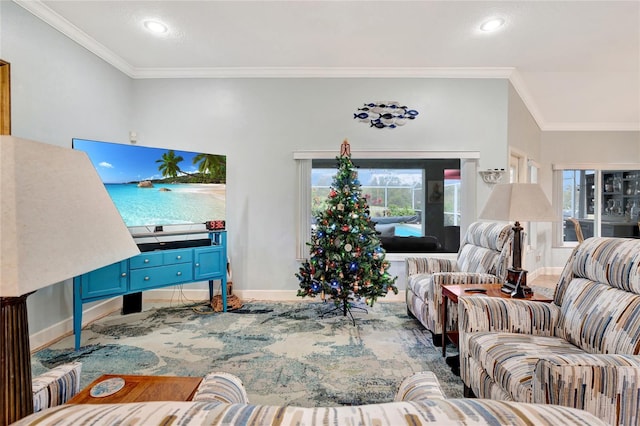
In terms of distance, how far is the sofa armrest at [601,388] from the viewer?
3.82 feet

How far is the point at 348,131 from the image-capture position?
13.6ft

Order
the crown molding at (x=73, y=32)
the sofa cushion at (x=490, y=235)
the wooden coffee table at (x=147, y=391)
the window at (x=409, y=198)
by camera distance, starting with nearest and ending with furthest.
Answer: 1. the wooden coffee table at (x=147, y=391)
2. the crown molding at (x=73, y=32)
3. the sofa cushion at (x=490, y=235)
4. the window at (x=409, y=198)

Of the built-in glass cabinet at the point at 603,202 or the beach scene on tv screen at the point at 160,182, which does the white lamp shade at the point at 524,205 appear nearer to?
the beach scene on tv screen at the point at 160,182

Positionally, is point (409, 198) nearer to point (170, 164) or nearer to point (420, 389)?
point (170, 164)

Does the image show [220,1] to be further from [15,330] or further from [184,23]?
[15,330]

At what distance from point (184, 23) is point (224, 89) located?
1108 millimetres

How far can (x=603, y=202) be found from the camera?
6113 millimetres

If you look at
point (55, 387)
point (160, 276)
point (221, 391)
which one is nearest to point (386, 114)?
point (160, 276)

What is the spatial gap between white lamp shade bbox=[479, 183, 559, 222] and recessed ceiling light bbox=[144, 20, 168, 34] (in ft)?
10.9

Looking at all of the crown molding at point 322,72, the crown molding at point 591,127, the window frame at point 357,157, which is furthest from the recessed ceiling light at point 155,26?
the crown molding at point 591,127

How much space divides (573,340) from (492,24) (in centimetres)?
274

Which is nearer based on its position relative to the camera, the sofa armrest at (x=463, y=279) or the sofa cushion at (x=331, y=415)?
the sofa cushion at (x=331, y=415)

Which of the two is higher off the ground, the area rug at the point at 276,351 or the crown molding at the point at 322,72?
the crown molding at the point at 322,72

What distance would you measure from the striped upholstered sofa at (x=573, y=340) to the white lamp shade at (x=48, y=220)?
4.94 ft
